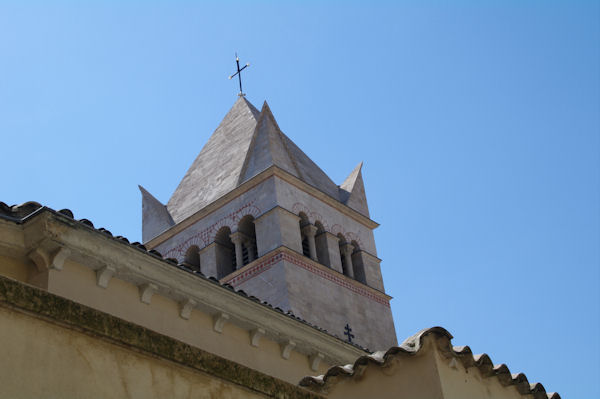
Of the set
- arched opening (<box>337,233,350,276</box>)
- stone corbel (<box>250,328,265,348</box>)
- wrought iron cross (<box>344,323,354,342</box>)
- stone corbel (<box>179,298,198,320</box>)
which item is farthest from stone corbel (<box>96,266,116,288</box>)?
arched opening (<box>337,233,350,276</box>)

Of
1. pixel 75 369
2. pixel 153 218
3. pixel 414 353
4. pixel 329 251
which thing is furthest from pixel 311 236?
pixel 75 369

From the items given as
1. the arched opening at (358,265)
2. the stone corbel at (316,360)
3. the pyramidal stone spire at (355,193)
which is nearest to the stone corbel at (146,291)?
the stone corbel at (316,360)

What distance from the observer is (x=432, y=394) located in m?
6.09

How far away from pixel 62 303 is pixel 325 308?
1937cm

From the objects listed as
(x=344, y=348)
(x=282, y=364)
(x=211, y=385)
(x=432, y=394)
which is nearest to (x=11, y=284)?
(x=211, y=385)

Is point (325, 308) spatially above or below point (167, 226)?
below

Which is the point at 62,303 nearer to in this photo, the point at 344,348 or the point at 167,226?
the point at 344,348

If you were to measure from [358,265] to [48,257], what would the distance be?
57.7 feet

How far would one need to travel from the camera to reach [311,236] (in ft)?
78.8

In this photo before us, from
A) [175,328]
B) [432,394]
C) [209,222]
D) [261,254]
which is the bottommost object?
[432,394]

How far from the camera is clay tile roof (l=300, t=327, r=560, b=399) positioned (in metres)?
6.25

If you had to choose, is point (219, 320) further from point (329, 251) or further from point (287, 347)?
point (329, 251)

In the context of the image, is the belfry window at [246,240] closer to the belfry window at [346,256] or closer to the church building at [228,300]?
the church building at [228,300]

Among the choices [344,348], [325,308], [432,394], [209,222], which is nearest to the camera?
[432,394]
